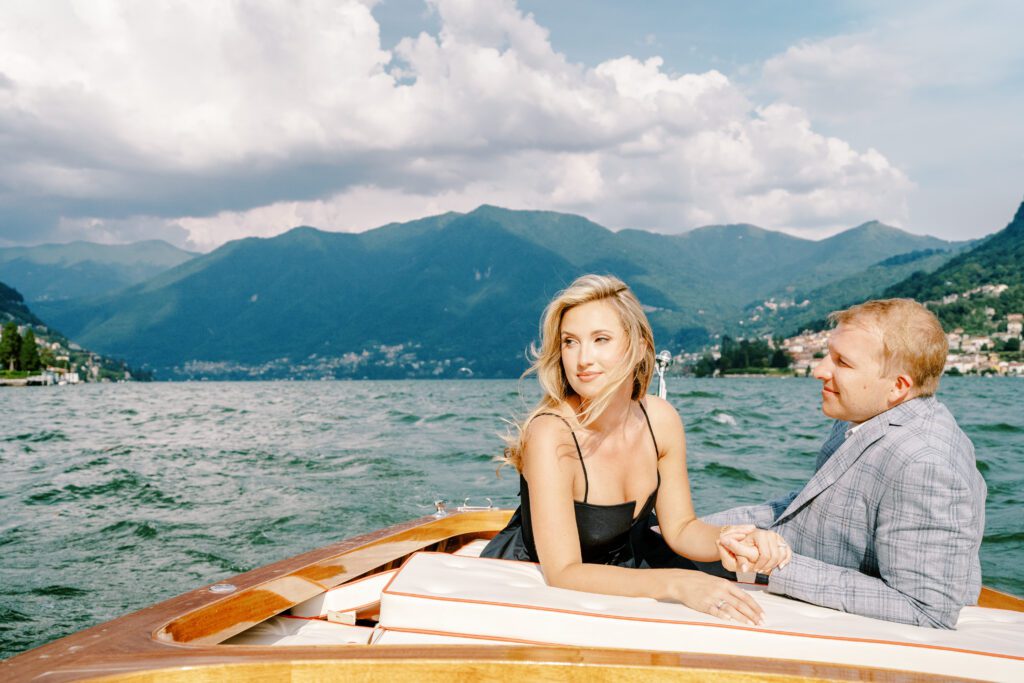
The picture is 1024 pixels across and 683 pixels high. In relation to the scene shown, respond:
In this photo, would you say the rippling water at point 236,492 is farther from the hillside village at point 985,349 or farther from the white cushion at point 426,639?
the hillside village at point 985,349

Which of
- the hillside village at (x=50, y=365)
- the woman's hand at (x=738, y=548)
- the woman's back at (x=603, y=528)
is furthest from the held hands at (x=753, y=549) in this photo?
the hillside village at (x=50, y=365)

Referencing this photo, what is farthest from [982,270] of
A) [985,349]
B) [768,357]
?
[768,357]

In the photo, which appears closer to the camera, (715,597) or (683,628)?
(683,628)

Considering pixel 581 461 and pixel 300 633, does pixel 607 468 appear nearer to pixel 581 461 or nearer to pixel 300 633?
pixel 581 461

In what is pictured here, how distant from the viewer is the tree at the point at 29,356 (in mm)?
96688

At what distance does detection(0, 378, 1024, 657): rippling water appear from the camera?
7.70 m

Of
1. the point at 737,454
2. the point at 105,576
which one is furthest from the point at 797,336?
the point at 105,576

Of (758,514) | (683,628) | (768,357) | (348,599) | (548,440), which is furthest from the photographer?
(768,357)

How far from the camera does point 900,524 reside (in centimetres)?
246

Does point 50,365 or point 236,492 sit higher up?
point 50,365

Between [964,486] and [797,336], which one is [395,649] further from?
[797,336]

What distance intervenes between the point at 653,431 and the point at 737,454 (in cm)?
1460

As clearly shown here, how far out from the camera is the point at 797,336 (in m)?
132

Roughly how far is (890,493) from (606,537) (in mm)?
1102
